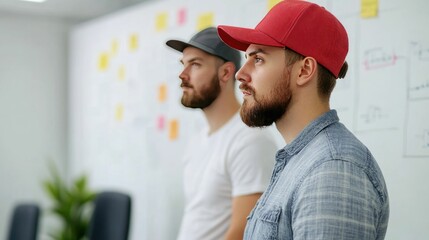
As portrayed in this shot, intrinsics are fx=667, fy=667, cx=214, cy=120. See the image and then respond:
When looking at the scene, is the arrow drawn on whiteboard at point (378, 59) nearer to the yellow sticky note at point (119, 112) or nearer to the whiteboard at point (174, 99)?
the whiteboard at point (174, 99)

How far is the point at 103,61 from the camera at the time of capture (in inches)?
187

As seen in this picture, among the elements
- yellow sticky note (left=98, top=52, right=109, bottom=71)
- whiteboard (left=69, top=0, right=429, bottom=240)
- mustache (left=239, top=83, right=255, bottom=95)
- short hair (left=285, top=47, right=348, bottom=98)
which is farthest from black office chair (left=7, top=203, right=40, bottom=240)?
short hair (left=285, top=47, right=348, bottom=98)

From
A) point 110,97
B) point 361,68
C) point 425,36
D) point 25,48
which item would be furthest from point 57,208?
point 425,36

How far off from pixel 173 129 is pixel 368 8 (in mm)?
1653

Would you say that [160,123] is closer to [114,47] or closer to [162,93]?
[162,93]

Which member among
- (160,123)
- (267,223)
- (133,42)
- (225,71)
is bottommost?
(267,223)

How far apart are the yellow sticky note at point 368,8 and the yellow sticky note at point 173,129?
1568mm

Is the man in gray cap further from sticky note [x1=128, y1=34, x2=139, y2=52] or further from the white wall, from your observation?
the white wall

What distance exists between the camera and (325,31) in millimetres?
1524

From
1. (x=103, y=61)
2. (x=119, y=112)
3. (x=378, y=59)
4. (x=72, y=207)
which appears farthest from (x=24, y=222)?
(x=378, y=59)

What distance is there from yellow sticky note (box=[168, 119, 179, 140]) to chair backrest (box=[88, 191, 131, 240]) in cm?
59

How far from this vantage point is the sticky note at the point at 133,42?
436 centimetres

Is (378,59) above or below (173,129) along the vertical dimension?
above

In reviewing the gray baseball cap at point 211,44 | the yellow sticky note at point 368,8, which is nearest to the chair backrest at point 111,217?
the gray baseball cap at point 211,44
